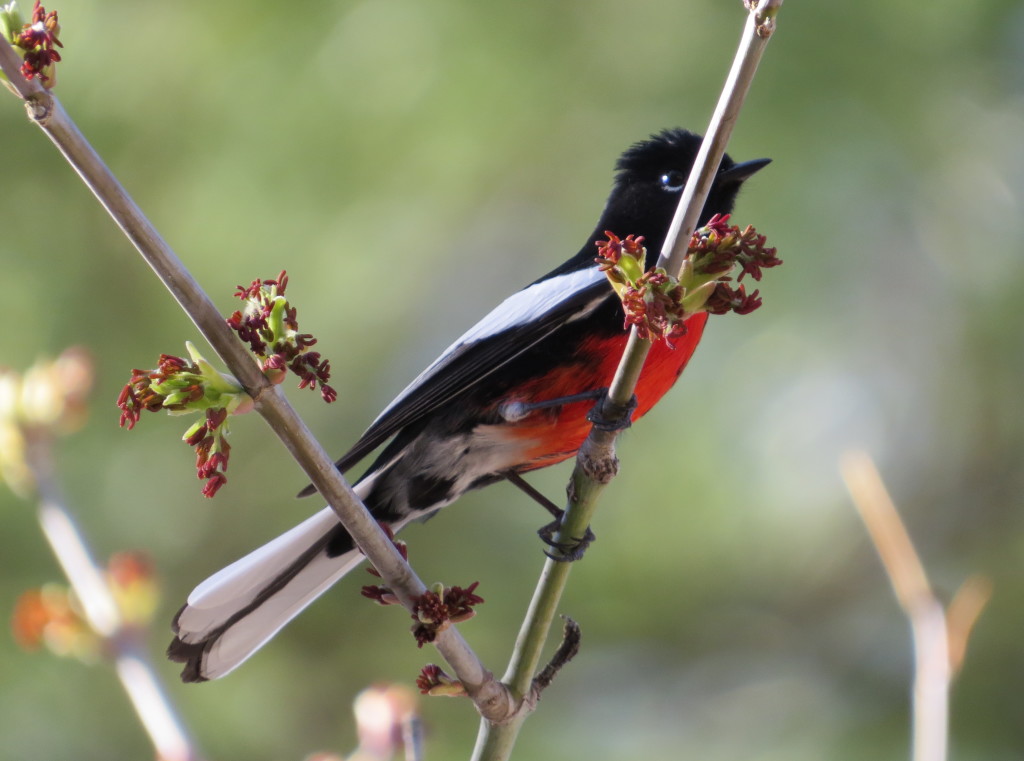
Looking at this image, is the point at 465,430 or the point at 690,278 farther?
the point at 465,430

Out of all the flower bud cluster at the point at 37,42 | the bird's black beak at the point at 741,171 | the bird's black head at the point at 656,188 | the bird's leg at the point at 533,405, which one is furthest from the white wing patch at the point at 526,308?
the flower bud cluster at the point at 37,42

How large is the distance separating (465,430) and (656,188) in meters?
1.10

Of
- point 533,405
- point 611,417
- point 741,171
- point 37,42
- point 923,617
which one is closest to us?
point 37,42

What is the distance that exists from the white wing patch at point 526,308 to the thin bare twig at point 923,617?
1.18m

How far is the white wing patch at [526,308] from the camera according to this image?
2922 millimetres

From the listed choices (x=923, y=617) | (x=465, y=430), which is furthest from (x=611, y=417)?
(x=465, y=430)

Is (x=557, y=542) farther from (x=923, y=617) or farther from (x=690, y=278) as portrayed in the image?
(x=923, y=617)

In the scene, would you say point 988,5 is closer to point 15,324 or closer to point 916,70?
point 916,70

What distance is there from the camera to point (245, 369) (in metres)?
1.52

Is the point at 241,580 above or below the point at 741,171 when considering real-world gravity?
below

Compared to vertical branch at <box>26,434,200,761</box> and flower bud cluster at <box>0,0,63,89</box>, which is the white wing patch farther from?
flower bud cluster at <box>0,0,63,89</box>

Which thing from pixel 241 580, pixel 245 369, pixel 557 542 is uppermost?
pixel 241 580

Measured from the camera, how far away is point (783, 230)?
448cm

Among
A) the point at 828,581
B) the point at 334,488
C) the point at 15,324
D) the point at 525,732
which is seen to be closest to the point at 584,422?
the point at 334,488
